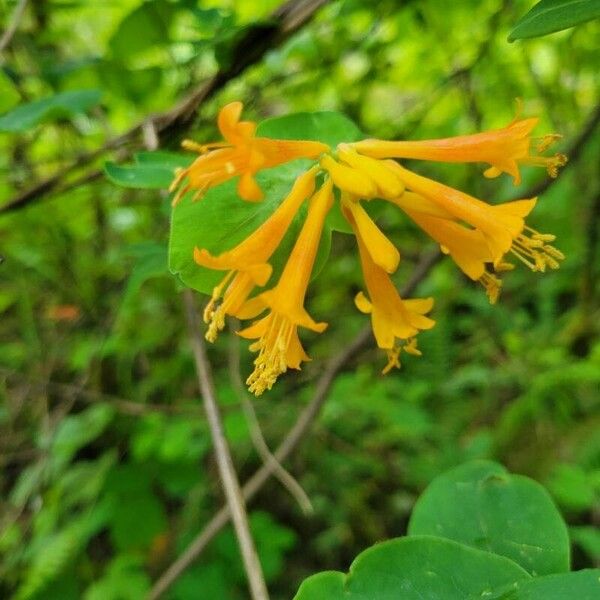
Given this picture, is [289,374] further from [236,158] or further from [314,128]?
[236,158]

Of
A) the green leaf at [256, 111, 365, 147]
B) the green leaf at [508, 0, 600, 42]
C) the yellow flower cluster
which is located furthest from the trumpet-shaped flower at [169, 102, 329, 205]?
the green leaf at [508, 0, 600, 42]

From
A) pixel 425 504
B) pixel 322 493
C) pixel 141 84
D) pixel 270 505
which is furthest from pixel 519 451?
pixel 141 84

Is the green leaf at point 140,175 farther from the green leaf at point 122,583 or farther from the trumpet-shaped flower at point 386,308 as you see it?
the green leaf at point 122,583

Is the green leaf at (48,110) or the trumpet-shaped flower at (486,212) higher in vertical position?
the green leaf at (48,110)

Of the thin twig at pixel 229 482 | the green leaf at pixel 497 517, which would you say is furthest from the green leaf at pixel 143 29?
the green leaf at pixel 497 517

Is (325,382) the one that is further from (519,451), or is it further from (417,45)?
(417,45)

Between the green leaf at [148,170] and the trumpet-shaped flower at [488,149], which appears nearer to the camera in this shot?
the trumpet-shaped flower at [488,149]

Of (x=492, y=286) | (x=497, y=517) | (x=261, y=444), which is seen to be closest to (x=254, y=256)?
(x=492, y=286)
